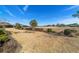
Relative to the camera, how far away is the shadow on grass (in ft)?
6.24

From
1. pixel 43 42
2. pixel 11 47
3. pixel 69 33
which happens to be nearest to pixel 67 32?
pixel 69 33

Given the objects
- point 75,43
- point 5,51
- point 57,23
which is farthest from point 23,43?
point 75,43

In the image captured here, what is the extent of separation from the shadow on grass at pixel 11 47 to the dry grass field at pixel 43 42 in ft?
0.10

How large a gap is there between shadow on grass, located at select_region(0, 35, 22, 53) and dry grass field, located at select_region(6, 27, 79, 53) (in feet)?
0.10

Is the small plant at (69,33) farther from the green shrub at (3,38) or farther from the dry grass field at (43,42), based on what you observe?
the green shrub at (3,38)

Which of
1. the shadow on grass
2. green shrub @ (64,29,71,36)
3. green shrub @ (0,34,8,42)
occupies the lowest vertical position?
the shadow on grass

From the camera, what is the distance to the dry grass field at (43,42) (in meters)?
1.91

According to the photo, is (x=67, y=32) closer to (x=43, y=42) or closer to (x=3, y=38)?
(x=43, y=42)

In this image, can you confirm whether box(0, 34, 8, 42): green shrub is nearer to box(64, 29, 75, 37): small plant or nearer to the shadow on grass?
the shadow on grass

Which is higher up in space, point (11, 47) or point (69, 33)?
point (69, 33)

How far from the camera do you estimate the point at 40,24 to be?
1.93m

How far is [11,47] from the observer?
191 cm

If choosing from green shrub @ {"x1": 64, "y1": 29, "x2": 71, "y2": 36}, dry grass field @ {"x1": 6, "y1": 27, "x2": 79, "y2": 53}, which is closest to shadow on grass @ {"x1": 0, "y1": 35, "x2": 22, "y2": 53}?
dry grass field @ {"x1": 6, "y1": 27, "x2": 79, "y2": 53}

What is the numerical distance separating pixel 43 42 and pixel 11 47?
1.10ft
